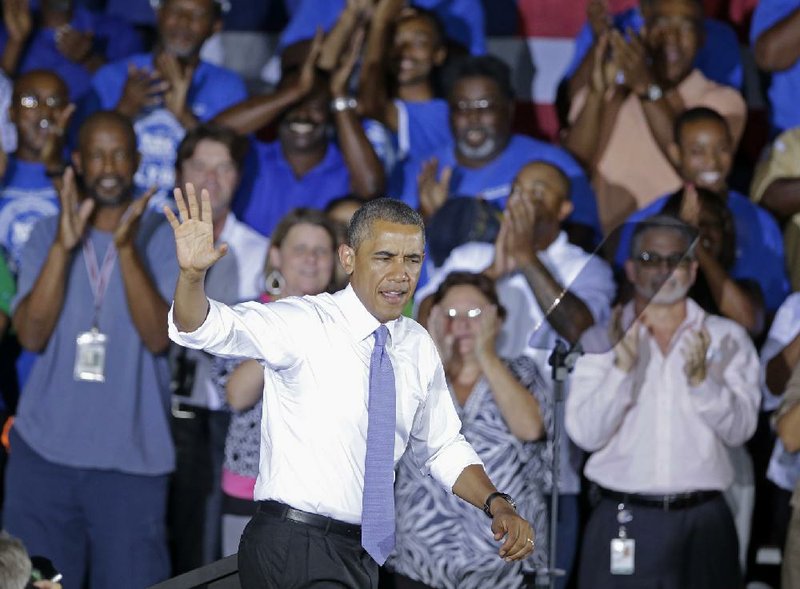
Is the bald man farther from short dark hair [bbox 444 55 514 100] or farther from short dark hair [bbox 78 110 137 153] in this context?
short dark hair [bbox 444 55 514 100]

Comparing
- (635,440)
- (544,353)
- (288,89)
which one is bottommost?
(635,440)

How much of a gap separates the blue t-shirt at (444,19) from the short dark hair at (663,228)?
1.91m

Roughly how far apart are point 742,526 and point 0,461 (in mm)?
2835

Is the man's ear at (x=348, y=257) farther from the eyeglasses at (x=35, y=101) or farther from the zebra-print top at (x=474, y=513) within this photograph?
the eyeglasses at (x=35, y=101)

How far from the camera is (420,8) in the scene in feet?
20.0

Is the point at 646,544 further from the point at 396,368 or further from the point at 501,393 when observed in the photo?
the point at 396,368

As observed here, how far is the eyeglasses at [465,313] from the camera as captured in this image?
4.51 metres

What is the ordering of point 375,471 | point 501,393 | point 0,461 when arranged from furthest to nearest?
point 0,461, point 501,393, point 375,471

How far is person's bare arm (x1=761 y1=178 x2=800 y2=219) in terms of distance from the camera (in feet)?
17.5

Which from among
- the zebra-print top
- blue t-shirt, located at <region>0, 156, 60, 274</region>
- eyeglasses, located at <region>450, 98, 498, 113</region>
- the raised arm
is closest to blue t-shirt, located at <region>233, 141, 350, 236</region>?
eyeglasses, located at <region>450, 98, 498, 113</region>

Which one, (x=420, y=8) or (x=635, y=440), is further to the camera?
(x=420, y=8)

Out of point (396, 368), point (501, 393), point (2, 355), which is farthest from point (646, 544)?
point (2, 355)

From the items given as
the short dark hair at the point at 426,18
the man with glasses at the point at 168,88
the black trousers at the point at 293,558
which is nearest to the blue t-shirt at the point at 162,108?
the man with glasses at the point at 168,88

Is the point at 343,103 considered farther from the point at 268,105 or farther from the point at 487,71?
the point at 487,71
